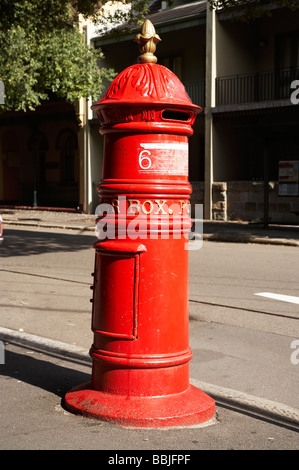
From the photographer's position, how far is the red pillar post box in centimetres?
381

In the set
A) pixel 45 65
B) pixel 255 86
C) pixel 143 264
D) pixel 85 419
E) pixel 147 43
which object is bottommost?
pixel 85 419

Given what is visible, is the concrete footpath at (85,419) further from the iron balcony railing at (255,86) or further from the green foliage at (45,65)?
the iron balcony railing at (255,86)

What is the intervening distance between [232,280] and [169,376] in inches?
228

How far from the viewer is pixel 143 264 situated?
3816 mm

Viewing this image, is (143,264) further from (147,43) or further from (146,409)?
(147,43)

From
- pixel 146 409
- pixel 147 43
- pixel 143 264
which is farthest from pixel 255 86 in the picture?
pixel 146 409

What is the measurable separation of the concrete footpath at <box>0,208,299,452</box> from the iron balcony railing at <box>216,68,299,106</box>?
18315mm

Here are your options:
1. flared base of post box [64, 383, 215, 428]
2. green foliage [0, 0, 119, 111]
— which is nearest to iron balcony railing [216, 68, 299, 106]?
green foliage [0, 0, 119, 111]

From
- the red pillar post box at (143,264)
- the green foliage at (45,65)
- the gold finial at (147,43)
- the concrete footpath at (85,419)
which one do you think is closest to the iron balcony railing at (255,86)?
the green foliage at (45,65)

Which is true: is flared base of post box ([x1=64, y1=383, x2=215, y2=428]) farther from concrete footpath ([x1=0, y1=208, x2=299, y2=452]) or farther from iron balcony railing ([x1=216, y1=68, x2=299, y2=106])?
iron balcony railing ([x1=216, y1=68, x2=299, y2=106])

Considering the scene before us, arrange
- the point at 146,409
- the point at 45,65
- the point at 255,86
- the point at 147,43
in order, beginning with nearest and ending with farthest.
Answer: the point at 146,409
the point at 147,43
the point at 45,65
the point at 255,86

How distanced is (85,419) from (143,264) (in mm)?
1007

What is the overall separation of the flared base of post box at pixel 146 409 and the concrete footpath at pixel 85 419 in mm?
47
